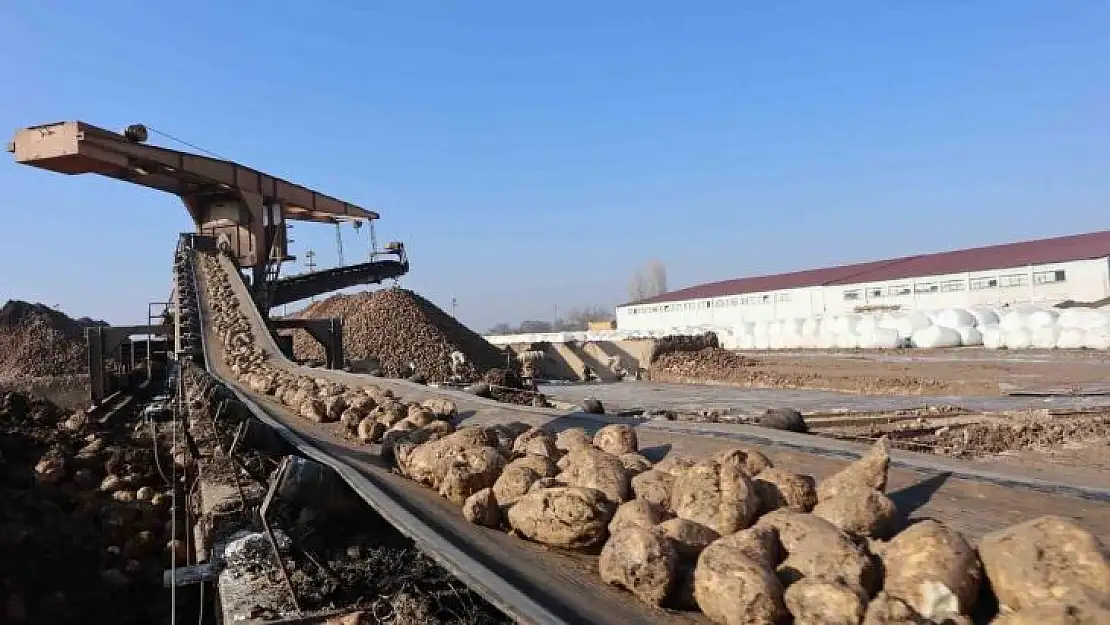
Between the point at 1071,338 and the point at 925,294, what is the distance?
13.9 metres

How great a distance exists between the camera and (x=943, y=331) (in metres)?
25.2

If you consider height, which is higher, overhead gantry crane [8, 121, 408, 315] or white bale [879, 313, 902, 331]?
overhead gantry crane [8, 121, 408, 315]

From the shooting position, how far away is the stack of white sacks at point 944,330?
71.9ft

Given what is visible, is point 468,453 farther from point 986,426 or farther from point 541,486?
point 986,426

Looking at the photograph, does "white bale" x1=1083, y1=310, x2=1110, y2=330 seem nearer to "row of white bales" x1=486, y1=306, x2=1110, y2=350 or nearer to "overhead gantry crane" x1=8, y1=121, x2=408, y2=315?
"row of white bales" x1=486, y1=306, x2=1110, y2=350

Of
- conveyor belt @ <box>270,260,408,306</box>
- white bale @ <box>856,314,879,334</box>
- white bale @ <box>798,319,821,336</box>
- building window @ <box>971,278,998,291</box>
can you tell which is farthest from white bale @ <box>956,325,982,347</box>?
conveyor belt @ <box>270,260,408,306</box>

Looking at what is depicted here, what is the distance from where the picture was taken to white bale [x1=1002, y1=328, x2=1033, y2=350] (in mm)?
22797

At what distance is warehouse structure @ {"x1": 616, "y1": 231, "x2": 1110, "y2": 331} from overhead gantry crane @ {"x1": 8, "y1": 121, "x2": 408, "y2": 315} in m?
21.5

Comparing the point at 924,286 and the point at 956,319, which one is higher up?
the point at 924,286

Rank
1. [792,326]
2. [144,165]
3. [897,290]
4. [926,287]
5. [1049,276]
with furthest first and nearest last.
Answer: [897,290] < [926,287] < [1049,276] < [792,326] < [144,165]

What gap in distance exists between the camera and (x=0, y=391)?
14555 millimetres

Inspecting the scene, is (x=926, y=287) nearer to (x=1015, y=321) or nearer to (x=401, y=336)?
(x=1015, y=321)

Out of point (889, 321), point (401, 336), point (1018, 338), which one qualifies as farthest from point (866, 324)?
point (401, 336)

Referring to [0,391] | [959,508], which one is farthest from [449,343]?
[959,508]
